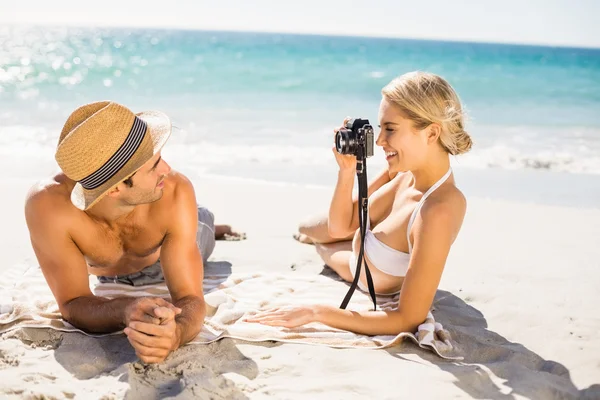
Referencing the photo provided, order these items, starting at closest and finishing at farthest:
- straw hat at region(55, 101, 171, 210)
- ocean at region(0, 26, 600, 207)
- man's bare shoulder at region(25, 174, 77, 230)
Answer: straw hat at region(55, 101, 171, 210), man's bare shoulder at region(25, 174, 77, 230), ocean at region(0, 26, 600, 207)

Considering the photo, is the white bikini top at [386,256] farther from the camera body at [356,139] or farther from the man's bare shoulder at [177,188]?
the man's bare shoulder at [177,188]

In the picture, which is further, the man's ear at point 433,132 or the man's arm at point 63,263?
the man's ear at point 433,132

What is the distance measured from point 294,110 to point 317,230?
36.1 ft

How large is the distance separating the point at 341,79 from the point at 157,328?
20955 millimetres

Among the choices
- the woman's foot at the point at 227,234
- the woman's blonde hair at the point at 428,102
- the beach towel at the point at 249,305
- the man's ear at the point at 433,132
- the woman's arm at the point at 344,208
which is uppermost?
the woman's blonde hair at the point at 428,102

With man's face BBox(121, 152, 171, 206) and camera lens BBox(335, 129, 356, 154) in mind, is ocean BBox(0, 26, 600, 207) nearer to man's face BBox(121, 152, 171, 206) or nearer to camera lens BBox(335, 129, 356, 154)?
camera lens BBox(335, 129, 356, 154)

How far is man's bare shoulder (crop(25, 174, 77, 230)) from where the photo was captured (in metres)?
3.12

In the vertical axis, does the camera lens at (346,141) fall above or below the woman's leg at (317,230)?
above

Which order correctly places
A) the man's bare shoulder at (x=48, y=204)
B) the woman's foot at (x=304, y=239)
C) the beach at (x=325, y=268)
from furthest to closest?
the woman's foot at (x=304, y=239) < the man's bare shoulder at (x=48, y=204) < the beach at (x=325, y=268)

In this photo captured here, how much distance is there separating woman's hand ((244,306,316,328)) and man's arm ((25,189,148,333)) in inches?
29.5

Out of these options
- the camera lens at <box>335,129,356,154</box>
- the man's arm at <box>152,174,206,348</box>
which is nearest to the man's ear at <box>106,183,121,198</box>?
the man's arm at <box>152,174,206,348</box>

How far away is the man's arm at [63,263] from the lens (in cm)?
312

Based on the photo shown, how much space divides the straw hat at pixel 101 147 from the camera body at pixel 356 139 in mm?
1016

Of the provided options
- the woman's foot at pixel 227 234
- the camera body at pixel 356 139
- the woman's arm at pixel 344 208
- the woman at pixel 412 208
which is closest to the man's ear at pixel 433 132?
the woman at pixel 412 208
